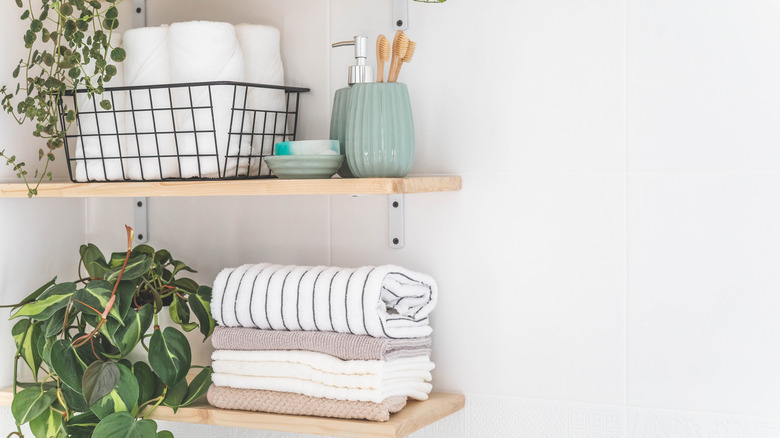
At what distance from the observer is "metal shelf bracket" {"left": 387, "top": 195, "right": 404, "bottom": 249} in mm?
1154

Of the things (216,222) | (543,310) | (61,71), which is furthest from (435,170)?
(61,71)

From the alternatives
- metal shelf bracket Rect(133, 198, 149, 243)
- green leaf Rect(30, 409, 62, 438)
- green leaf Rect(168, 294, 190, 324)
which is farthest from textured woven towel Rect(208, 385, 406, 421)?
metal shelf bracket Rect(133, 198, 149, 243)

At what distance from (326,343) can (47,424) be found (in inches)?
16.7

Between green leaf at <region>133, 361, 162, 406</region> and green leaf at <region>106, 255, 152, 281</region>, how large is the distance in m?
0.13

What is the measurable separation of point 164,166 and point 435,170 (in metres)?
0.38

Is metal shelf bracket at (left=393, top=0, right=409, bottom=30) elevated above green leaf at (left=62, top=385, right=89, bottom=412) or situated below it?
above

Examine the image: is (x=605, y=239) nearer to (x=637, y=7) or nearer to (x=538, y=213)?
(x=538, y=213)

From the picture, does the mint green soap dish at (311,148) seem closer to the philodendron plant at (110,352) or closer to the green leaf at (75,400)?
the philodendron plant at (110,352)

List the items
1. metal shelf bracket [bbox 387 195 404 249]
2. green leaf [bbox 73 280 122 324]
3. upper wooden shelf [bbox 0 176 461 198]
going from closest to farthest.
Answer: upper wooden shelf [bbox 0 176 461 198] < green leaf [bbox 73 280 122 324] < metal shelf bracket [bbox 387 195 404 249]

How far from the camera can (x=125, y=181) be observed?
44.3 inches

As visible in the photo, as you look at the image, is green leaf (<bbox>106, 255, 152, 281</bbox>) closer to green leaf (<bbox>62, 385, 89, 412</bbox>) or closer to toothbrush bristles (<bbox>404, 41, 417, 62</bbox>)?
green leaf (<bbox>62, 385, 89, 412</bbox>)

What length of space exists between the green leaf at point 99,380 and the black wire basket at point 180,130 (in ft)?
0.86

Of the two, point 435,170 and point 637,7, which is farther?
point 435,170

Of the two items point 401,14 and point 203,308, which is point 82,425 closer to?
point 203,308
